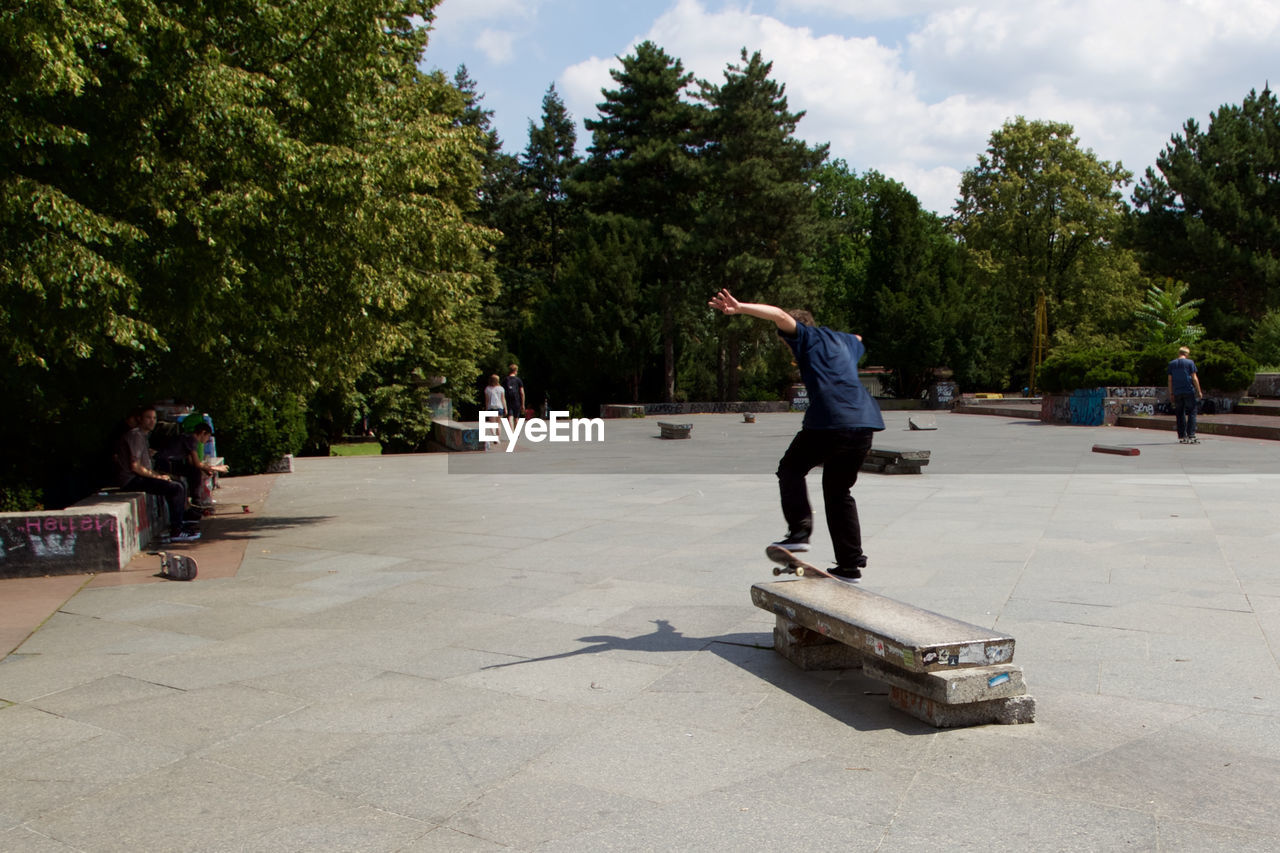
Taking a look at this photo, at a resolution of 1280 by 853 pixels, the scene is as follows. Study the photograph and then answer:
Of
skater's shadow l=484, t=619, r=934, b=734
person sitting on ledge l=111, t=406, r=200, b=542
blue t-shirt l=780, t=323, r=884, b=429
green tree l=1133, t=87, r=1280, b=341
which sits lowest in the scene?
skater's shadow l=484, t=619, r=934, b=734

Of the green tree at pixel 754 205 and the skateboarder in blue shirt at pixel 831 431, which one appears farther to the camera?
the green tree at pixel 754 205

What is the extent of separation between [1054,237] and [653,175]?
26017 mm

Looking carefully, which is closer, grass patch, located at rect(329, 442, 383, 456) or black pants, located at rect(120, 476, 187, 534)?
black pants, located at rect(120, 476, 187, 534)

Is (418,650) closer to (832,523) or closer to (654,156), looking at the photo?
(832,523)

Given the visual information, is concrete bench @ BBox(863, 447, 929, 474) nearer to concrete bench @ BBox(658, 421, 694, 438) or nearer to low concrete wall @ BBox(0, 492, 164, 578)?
concrete bench @ BBox(658, 421, 694, 438)

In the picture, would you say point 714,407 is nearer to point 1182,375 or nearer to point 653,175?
point 653,175

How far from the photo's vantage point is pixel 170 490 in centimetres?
1035

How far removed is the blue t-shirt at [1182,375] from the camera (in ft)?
60.7

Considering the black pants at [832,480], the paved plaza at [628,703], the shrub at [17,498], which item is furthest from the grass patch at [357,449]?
the black pants at [832,480]

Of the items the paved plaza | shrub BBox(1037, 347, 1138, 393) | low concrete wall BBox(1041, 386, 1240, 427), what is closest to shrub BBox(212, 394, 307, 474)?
the paved plaza

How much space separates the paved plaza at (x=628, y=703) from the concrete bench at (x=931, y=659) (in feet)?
0.34

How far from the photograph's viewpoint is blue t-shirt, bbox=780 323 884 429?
5.82 metres

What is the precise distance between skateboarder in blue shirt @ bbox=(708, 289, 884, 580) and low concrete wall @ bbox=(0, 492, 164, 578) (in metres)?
5.96

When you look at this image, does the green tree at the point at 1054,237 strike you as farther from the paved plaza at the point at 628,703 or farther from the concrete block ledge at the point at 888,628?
the concrete block ledge at the point at 888,628
